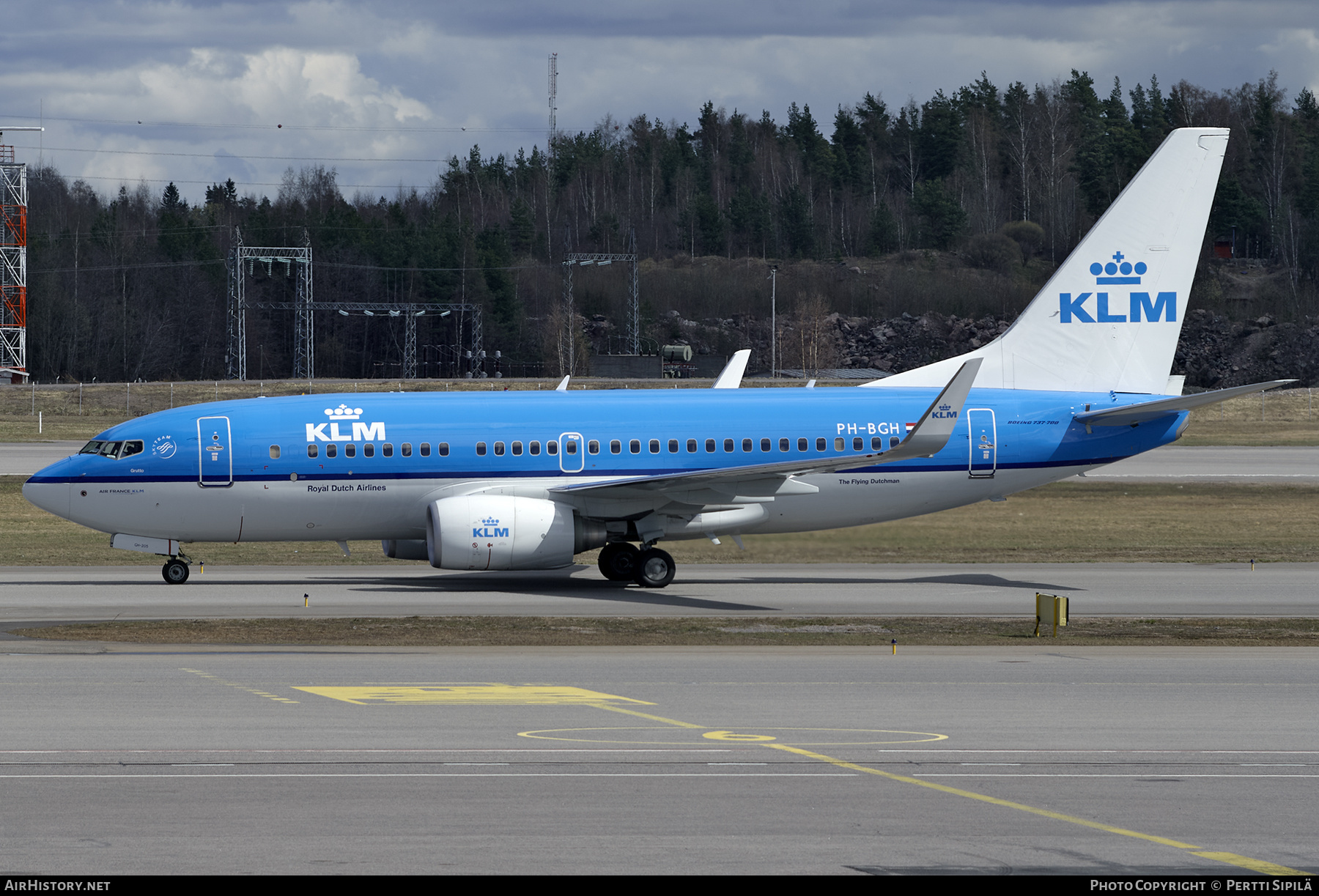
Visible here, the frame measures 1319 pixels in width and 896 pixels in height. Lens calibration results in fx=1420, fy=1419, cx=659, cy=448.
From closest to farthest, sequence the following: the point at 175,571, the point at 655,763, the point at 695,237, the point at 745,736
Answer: the point at 655,763
the point at 745,736
the point at 175,571
the point at 695,237

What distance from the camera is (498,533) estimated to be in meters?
28.4

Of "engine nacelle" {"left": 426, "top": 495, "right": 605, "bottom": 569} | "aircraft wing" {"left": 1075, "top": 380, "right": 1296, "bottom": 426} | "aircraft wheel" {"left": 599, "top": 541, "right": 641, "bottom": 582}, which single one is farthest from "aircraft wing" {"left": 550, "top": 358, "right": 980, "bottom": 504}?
"aircraft wing" {"left": 1075, "top": 380, "right": 1296, "bottom": 426}

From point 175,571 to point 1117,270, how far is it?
22.3 metres

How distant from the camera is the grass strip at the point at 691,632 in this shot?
22.5 metres

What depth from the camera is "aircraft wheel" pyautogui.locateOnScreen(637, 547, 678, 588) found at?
98.0 ft

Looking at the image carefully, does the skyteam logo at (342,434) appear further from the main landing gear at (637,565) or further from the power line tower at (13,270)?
the power line tower at (13,270)

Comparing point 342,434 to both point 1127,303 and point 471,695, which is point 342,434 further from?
point 1127,303

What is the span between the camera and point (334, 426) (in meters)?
30.0

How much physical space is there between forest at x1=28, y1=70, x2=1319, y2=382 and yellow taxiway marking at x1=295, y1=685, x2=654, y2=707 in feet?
345

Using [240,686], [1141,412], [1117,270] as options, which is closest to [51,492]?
[240,686]

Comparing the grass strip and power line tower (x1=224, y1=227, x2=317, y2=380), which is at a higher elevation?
power line tower (x1=224, y1=227, x2=317, y2=380)

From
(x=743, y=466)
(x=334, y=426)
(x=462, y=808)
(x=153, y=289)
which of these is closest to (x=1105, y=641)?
(x=743, y=466)

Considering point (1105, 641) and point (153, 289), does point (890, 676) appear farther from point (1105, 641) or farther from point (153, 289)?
point (153, 289)

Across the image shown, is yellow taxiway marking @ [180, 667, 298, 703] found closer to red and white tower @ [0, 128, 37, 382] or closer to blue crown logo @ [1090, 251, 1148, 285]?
blue crown logo @ [1090, 251, 1148, 285]
